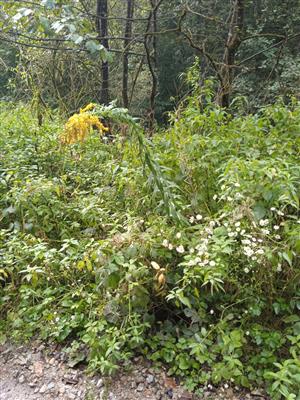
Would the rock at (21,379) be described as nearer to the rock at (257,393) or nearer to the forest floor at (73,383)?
the forest floor at (73,383)

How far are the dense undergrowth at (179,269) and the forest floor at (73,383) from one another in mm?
71

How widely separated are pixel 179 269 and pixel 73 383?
2.89ft

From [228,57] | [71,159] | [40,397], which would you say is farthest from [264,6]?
[40,397]

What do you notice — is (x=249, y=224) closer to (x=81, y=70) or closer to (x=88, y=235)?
(x=88, y=235)

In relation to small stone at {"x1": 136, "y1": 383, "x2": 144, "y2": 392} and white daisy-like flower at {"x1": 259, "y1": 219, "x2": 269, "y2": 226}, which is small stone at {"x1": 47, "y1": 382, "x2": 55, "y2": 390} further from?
white daisy-like flower at {"x1": 259, "y1": 219, "x2": 269, "y2": 226}

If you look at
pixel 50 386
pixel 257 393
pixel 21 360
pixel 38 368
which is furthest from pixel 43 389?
pixel 257 393

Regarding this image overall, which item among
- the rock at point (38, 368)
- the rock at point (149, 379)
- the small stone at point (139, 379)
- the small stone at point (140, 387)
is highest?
the rock at point (149, 379)

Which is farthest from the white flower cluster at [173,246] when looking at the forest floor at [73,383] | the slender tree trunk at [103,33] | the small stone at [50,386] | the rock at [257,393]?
the slender tree trunk at [103,33]

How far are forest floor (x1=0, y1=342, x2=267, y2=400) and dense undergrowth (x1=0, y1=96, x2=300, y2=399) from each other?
2.8 inches

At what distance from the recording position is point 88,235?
2.80 m

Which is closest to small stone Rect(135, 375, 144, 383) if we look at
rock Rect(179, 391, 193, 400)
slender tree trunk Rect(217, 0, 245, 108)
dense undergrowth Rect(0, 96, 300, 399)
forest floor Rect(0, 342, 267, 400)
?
forest floor Rect(0, 342, 267, 400)

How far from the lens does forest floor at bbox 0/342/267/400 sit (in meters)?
1.98

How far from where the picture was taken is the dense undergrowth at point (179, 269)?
202 centimetres

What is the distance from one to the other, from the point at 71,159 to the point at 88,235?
1.41 m
